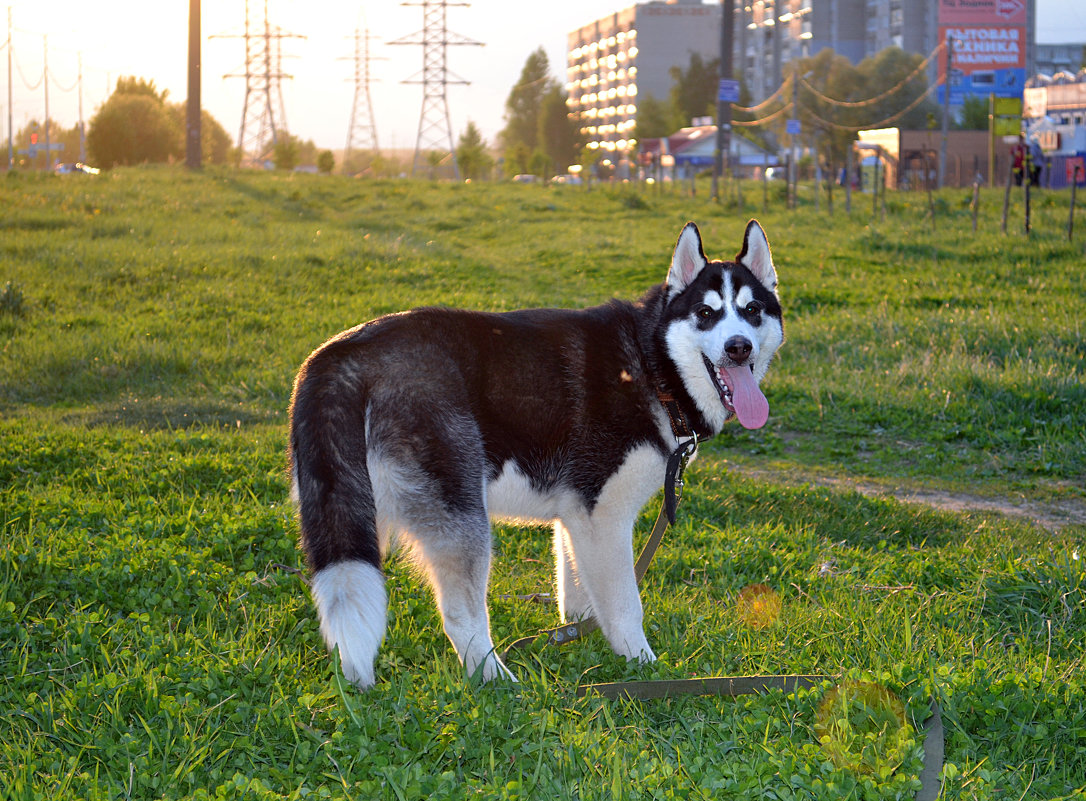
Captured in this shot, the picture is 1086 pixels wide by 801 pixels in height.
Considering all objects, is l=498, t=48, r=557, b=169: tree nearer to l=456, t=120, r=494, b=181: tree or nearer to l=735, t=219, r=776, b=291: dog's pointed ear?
l=456, t=120, r=494, b=181: tree

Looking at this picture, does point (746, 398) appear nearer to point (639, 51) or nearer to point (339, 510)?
point (339, 510)

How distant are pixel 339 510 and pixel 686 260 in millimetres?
1999

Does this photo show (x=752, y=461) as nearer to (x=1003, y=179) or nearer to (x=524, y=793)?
(x=524, y=793)

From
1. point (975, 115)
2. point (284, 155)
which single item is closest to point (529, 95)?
point (975, 115)

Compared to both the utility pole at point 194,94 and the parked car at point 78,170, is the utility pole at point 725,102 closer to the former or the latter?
the utility pole at point 194,94

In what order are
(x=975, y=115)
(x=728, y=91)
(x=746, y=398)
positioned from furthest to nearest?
(x=975, y=115) < (x=728, y=91) < (x=746, y=398)

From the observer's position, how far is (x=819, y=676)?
3520 millimetres

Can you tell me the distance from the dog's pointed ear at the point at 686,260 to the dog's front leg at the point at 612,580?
3.72 ft

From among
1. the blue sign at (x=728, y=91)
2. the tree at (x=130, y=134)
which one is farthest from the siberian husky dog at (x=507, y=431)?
the tree at (x=130, y=134)

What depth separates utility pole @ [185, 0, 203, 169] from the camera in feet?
89.3

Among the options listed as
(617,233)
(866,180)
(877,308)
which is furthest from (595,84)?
(877,308)

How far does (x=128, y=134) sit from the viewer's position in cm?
5506

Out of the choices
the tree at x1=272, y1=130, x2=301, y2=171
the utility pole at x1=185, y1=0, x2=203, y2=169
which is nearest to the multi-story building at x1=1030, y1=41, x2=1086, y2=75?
the tree at x1=272, y1=130, x2=301, y2=171

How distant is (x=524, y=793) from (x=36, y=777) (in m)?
1.49
